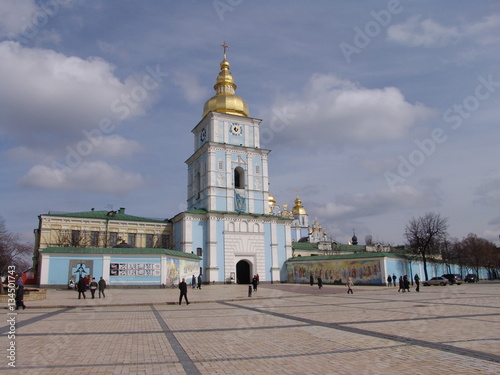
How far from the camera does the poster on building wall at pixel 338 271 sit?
129 feet

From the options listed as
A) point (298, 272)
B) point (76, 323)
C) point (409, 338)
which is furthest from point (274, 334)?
point (298, 272)

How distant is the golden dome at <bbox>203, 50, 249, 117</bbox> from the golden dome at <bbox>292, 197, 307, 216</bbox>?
49.2 m

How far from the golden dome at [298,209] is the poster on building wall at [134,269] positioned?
66761 mm

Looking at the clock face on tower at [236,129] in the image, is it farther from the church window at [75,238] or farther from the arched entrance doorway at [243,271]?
the church window at [75,238]

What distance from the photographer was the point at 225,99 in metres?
53.2

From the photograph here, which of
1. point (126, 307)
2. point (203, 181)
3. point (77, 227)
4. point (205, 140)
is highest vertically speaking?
point (205, 140)

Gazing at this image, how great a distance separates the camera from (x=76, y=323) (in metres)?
12.8

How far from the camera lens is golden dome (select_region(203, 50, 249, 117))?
53000 mm

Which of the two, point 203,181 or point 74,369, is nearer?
point 74,369

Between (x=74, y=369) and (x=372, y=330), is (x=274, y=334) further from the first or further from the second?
(x=74, y=369)

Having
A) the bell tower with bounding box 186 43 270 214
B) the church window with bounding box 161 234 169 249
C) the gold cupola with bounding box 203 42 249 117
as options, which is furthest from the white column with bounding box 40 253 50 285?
the gold cupola with bounding box 203 42 249 117

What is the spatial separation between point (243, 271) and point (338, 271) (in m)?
12.4

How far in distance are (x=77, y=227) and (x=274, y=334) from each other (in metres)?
42.3

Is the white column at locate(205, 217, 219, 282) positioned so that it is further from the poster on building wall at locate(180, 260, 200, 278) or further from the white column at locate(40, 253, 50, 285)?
the white column at locate(40, 253, 50, 285)
